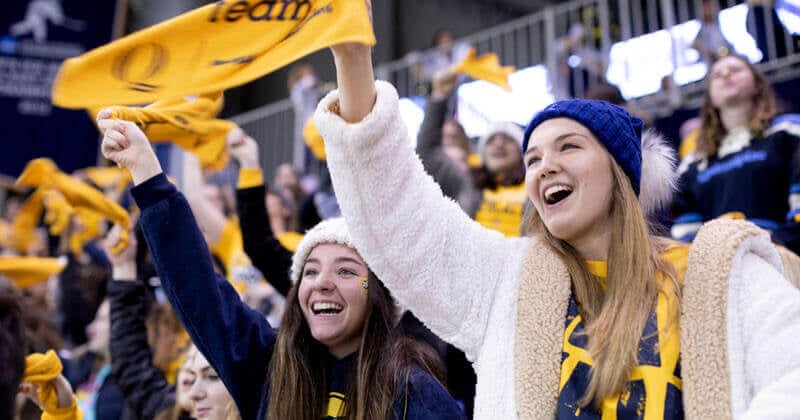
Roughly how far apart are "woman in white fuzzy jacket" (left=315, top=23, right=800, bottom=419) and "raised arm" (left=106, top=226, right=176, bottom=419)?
4.93 feet

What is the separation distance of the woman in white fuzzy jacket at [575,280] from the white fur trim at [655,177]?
74 mm

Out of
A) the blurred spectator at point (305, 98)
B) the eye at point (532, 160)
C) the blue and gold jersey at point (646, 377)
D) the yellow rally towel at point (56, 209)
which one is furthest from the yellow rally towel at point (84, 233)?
the blue and gold jersey at point (646, 377)

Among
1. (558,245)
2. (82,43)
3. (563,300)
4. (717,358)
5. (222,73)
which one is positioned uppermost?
(82,43)

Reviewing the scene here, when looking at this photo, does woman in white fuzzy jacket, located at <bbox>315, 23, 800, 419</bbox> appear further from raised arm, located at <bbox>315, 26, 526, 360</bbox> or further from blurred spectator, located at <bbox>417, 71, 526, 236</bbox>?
blurred spectator, located at <bbox>417, 71, 526, 236</bbox>

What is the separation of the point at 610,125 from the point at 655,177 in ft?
0.76

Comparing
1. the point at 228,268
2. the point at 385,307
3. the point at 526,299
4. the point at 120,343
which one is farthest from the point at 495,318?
the point at 228,268

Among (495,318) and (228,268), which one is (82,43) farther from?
(495,318)

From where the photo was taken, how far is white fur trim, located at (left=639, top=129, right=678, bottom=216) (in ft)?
6.04

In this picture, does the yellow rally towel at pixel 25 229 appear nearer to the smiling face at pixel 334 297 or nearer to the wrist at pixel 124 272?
the wrist at pixel 124 272

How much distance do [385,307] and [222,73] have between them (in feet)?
2.71

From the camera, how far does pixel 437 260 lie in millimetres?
1597

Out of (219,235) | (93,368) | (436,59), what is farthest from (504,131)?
(436,59)

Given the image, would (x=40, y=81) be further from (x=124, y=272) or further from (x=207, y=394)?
(x=207, y=394)

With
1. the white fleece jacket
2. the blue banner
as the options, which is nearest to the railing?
the blue banner
